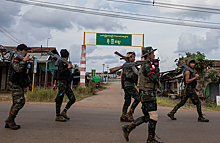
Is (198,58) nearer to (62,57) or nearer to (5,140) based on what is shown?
(62,57)

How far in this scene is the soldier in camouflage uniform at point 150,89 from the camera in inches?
126

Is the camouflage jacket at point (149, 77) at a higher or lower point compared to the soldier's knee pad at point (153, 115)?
higher

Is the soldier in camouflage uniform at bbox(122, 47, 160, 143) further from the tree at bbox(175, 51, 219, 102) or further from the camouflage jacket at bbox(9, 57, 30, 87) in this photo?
the tree at bbox(175, 51, 219, 102)

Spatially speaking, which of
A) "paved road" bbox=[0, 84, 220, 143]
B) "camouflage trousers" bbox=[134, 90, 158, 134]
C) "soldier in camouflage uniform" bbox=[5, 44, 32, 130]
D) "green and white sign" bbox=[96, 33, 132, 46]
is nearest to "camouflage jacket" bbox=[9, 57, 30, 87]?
"soldier in camouflage uniform" bbox=[5, 44, 32, 130]

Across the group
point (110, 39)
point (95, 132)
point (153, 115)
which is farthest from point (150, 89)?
point (110, 39)

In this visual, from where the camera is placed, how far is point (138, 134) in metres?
3.94

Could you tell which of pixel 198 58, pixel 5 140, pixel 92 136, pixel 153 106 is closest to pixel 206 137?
pixel 153 106

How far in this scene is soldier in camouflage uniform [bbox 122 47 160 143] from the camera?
3213mm

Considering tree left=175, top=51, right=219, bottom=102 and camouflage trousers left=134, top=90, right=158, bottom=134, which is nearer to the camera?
camouflage trousers left=134, top=90, right=158, bottom=134

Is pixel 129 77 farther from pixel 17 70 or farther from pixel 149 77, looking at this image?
pixel 17 70

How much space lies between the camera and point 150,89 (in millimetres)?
3332

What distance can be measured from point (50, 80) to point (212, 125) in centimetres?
1514

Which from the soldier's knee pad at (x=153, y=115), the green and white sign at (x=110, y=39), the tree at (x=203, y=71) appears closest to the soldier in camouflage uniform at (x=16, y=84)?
the soldier's knee pad at (x=153, y=115)

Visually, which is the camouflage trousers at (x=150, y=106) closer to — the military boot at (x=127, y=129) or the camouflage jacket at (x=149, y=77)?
the camouflage jacket at (x=149, y=77)
